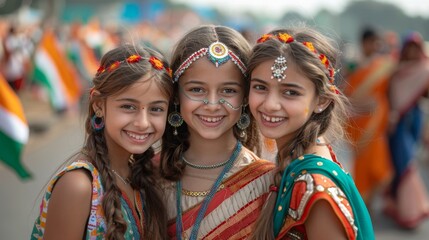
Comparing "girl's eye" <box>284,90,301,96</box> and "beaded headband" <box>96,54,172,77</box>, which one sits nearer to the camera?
"girl's eye" <box>284,90,301,96</box>

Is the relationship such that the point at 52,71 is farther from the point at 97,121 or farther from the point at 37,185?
the point at 97,121

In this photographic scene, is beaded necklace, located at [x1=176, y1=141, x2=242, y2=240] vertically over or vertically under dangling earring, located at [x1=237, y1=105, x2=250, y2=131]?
under

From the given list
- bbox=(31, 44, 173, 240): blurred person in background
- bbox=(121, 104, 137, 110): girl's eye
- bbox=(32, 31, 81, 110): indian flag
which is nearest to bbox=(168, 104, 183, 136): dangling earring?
bbox=(31, 44, 173, 240): blurred person in background

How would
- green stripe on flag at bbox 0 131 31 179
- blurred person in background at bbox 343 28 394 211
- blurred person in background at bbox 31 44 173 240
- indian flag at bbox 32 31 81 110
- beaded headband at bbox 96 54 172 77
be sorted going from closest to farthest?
blurred person in background at bbox 31 44 173 240, beaded headband at bbox 96 54 172 77, green stripe on flag at bbox 0 131 31 179, blurred person in background at bbox 343 28 394 211, indian flag at bbox 32 31 81 110

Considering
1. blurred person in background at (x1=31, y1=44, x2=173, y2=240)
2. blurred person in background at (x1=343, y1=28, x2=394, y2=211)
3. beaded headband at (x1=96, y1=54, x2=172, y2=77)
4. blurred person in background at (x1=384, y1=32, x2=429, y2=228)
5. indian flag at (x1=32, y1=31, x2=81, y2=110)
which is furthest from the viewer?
indian flag at (x1=32, y1=31, x2=81, y2=110)

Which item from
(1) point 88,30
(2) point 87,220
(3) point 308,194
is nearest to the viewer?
(3) point 308,194

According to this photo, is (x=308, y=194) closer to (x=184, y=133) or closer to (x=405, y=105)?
(x=184, y=133)

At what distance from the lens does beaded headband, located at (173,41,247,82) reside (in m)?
2.57

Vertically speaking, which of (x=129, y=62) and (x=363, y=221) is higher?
(x=129, y=62)

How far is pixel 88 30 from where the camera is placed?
2400 cm

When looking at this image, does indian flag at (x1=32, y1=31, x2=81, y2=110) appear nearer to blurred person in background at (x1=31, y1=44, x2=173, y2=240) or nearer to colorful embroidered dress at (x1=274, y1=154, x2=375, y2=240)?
blurred person in background at (x1=31, y1=44, x2=173, y2=240)

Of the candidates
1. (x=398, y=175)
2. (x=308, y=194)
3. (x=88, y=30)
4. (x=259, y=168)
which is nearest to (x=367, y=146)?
(x=398, y=175)

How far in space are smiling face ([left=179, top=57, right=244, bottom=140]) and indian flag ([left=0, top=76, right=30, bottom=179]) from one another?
252cm

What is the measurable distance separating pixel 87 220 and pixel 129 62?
69cm
